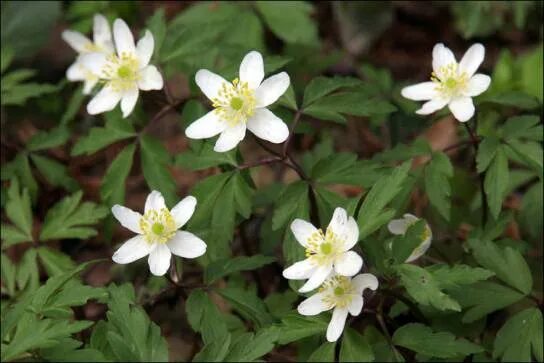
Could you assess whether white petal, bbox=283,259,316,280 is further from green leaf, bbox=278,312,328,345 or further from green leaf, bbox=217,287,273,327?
green leaf, bbox=217,287,273,327

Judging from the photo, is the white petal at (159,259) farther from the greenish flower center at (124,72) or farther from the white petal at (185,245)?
the greenish flower center at (124,72)

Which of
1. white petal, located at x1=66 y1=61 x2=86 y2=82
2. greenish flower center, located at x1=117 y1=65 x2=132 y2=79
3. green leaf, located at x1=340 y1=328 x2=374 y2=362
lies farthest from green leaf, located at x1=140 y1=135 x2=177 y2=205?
green leaf, located at x1=340 y1=328 x2=374 y2=362

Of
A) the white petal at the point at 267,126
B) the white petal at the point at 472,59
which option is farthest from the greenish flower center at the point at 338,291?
the white petal at the point at 472,59

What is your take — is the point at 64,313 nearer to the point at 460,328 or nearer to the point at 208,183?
the point at 208,183

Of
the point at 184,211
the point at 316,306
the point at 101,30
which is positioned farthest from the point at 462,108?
the point at 101,30

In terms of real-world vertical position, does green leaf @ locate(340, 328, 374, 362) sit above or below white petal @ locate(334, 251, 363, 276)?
below

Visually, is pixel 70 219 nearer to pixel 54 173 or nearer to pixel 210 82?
pixel 54 173

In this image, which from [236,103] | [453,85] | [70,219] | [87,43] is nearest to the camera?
[236,103]
